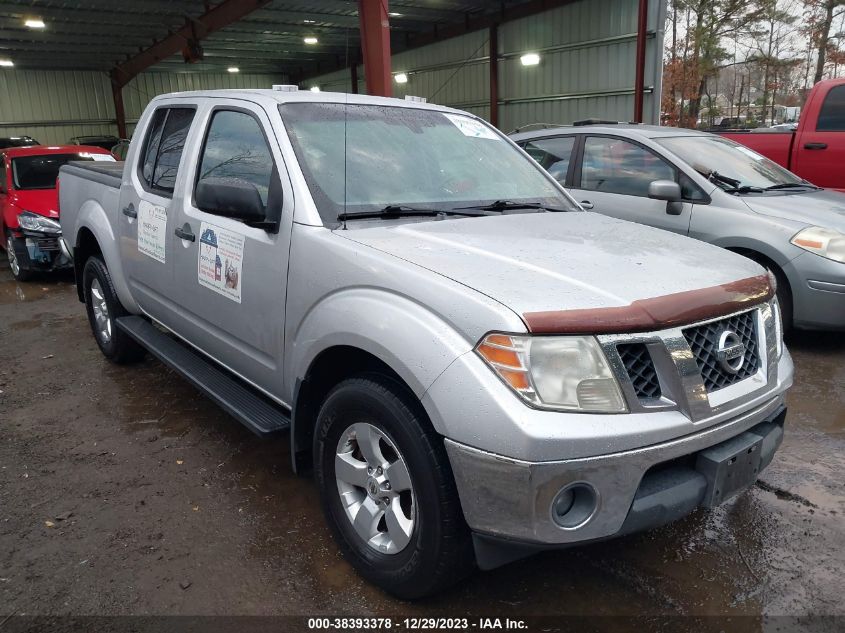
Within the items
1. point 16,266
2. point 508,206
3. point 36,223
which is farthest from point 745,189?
point 16,266

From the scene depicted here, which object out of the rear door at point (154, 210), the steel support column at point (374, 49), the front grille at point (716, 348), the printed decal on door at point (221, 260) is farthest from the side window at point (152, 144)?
the steel support column at point (374, 49)

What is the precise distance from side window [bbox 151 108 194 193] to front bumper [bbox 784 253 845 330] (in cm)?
425

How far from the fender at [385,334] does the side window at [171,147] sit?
1641mm

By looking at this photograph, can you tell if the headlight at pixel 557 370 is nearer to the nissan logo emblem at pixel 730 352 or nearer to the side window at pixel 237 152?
the nissan logo emblem at pixel 730 352

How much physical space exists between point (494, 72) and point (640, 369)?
17.5m

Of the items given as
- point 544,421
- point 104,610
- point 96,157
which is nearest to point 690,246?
point 544,421

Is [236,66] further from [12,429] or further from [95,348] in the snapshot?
[12,429]

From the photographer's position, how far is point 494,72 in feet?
59.5

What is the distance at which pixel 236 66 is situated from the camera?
24719 millimetres

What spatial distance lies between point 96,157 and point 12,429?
6525 mm

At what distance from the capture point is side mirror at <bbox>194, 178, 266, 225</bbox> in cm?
273

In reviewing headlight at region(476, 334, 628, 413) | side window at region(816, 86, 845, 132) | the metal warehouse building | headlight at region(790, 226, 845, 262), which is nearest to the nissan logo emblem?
headlight at region(476, 334, 628, 413)

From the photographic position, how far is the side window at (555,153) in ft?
21.0

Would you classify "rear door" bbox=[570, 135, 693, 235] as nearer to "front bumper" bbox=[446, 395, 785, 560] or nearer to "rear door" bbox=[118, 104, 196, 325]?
"rear door" bbox=[118, 104, 196, 325]
